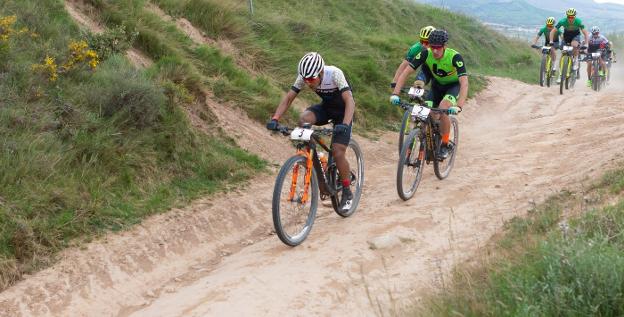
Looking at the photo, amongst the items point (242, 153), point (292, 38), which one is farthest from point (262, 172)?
point (292, 38)

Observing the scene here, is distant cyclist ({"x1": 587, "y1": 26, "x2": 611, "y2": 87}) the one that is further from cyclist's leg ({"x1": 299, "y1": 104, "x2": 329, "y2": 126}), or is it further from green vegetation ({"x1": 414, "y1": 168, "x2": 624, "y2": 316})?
green vegetation ({"x1": 414, "y1": 168, "x2": 624, "y2": 316})

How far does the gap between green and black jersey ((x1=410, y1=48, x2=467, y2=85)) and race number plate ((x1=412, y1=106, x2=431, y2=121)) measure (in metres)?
0.93

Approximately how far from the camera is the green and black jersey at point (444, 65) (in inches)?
346

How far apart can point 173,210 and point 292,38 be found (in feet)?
27.4

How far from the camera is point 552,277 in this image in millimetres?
3721

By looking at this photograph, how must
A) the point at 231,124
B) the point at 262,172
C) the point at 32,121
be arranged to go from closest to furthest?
the point at 32,121 → the point at 262,172 → the point at 231,124

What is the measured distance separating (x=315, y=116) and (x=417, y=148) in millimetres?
1761

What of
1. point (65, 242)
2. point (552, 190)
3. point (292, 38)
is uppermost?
point (292, 38)

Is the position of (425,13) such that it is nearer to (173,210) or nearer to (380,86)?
(380,86)

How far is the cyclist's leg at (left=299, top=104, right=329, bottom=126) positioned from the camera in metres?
7.25

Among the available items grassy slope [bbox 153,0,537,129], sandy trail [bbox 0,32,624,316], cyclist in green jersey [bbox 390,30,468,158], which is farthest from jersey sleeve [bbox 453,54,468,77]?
grassy slope [bbox 153,0,537,129]

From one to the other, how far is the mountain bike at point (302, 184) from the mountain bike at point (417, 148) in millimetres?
1050

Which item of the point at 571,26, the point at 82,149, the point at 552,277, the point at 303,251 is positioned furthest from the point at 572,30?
the point at 552,277

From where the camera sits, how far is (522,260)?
438cm
